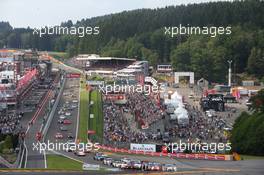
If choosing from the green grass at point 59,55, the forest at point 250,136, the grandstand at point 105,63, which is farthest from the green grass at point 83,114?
the green grass at point 59,55

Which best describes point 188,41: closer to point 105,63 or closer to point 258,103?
point 105,63

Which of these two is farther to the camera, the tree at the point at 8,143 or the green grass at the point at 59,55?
the green grass at the point at 59,55

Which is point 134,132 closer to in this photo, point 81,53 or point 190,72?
point 190,72

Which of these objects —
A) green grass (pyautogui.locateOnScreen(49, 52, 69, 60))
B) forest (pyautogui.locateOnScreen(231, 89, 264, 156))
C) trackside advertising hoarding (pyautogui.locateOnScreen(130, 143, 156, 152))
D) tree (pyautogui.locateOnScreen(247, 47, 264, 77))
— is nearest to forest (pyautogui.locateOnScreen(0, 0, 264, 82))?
tree (pyautogui.locateOnScreen(247, 47, 264, 77))

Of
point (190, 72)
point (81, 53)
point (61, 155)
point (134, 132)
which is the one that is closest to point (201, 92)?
point (190, 72)

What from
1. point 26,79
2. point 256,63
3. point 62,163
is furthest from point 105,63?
point 62,163

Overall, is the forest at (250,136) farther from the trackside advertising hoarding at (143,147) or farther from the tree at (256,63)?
the tree at (256,63)
